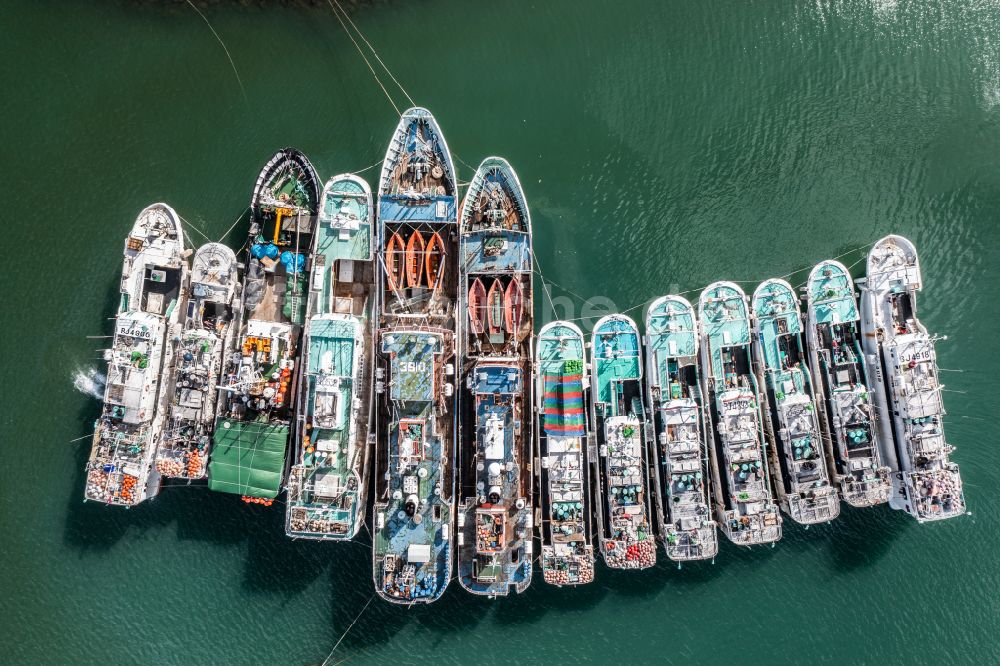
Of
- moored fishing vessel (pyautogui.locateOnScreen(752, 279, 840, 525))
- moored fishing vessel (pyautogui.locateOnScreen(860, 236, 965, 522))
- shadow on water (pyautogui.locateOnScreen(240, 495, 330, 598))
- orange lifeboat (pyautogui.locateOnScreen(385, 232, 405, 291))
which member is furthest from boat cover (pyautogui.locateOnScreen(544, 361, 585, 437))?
moored fishing vessel (pyautogui.locateOnScreen(860, 236, 965, 522))

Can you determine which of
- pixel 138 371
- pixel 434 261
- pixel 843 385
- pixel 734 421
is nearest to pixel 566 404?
pixel 734 421

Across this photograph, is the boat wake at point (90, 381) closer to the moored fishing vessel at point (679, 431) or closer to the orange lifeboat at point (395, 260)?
the orange lifeboat at point (395, 260)

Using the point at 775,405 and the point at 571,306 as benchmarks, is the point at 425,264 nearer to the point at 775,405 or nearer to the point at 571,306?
the point at 571,306

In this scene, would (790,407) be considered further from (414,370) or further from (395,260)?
(395,260)

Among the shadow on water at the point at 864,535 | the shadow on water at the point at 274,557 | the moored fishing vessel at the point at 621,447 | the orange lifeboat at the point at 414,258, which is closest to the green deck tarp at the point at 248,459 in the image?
the shadow on water at the point at 274,557

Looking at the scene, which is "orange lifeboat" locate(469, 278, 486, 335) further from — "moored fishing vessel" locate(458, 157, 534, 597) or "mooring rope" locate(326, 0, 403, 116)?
"mooring rope" locate(326, 0, 403, 116)

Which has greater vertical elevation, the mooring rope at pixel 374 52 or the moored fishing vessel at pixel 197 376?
the mooring rope at pixel 374 52
